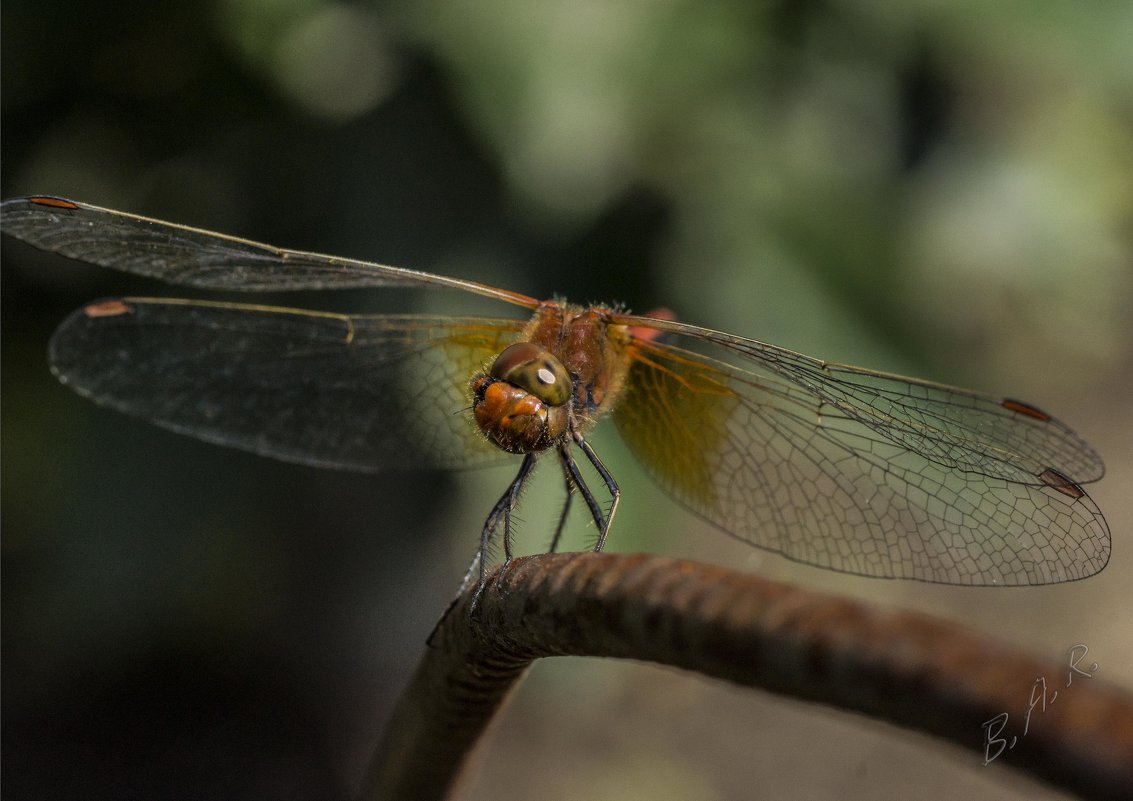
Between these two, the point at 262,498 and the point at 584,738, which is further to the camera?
the point at 584,738

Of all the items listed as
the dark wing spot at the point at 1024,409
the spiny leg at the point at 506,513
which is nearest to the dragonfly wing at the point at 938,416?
the dark wing spot at the point at 1024,409

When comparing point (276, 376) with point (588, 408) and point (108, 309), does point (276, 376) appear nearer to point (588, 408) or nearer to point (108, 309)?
point (108, 309)

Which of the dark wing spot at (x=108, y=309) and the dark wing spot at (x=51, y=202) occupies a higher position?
the dark wing spot at (x=51, y=202)

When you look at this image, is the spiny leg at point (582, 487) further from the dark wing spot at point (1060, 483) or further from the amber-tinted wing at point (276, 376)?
the dark wing spot at point (1060, 483)

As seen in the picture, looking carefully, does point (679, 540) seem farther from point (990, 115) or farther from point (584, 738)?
point (990, 115)

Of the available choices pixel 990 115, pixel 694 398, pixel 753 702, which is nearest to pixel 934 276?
pixel 990 115
